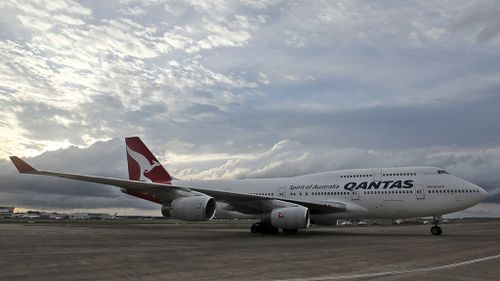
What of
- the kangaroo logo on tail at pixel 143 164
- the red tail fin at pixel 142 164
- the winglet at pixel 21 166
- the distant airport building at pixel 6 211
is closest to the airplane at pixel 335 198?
the winglet at pixel 21 166

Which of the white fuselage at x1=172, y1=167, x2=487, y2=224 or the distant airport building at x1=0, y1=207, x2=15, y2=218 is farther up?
the white fuselage at x1=172, y1=167, x2=487, y2=224

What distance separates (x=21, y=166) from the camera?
1938 cm

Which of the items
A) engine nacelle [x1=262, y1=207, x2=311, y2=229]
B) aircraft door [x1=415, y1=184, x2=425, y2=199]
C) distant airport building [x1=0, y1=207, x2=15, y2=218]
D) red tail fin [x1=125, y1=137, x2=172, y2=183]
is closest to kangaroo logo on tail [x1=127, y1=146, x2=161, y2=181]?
red tail fin [x1=125, y1=137, x2=172, y2=183]

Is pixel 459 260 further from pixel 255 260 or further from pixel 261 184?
pixel 261 184

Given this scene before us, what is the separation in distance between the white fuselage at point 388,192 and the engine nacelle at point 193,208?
5844 mm

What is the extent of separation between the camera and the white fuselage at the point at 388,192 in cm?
2255

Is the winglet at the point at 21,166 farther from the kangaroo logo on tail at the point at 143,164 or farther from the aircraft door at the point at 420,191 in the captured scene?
the aircraft door at the point at 420,191

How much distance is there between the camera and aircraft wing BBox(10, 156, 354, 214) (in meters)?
20.0

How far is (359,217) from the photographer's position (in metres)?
24.2

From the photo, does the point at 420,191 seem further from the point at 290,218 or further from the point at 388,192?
the point at 290,218

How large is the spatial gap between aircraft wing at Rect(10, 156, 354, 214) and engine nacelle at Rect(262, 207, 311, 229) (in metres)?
1.05

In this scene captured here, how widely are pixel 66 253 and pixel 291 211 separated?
11.9 m

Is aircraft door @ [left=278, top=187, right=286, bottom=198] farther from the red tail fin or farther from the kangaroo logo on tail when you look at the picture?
the kangaroo logo on tail

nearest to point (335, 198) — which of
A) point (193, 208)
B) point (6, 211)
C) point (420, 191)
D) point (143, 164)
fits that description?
point (420, 191)
